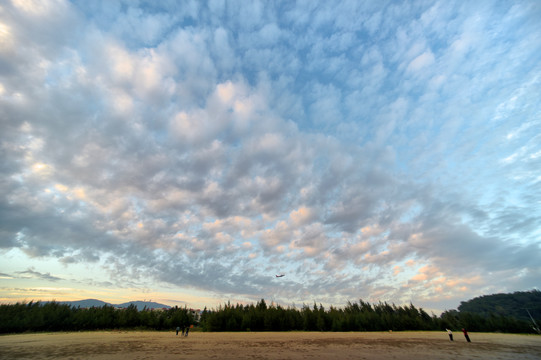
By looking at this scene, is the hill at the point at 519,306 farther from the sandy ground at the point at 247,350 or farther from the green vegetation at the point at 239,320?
the sandy ground at the point at 247,350

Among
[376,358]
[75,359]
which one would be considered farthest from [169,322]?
[376,358]

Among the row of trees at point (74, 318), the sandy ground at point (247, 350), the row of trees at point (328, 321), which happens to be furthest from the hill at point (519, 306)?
the row of trees at point (74, 318)

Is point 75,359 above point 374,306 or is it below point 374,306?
below

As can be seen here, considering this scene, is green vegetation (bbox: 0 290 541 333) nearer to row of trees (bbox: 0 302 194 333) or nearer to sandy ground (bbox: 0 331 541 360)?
row of trees (bbox: 0 302 194 333)

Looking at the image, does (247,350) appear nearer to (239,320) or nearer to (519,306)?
(239,320)

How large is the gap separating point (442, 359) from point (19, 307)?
12484 cm

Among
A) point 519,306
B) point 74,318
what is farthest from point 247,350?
point 519,306

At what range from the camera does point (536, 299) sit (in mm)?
179250

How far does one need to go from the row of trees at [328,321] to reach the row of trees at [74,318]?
1774 cm

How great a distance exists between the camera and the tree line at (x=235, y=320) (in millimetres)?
79438

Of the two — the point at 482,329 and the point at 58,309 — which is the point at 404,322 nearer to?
the point at 482,329

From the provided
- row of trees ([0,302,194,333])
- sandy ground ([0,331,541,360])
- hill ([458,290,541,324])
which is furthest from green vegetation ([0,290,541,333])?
hill ([458,290,541,324])

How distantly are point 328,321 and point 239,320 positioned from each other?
124 ft

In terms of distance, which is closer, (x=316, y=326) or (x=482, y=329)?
(x=316, y=326)
